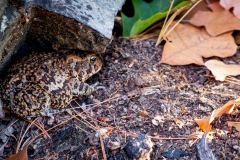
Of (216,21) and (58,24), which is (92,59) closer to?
(58,24)

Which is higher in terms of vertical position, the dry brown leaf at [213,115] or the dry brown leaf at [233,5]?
the dry brown leaf at [233,5]

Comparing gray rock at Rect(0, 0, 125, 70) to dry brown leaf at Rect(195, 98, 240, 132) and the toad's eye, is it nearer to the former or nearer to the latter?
the toad's eye

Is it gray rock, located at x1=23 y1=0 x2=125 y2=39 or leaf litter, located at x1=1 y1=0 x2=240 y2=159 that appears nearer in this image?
leaf litter, located at x1=1 y1=0 x2=240 y2=159

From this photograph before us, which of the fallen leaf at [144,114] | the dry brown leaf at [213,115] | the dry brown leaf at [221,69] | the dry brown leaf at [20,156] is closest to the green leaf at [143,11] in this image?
the dry brown leaf at [221,69]

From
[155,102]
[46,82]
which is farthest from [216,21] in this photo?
[46,82]

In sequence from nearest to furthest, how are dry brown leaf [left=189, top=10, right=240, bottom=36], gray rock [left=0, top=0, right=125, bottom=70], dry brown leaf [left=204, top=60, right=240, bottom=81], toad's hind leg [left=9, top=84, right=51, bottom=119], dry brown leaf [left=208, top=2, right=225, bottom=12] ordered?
gray rock [left=0, top=0, right=125, bottom=70]
toad's hind leg [left=9, top=84, right=51, bottom=119]
dry brown leaf [left=204, top=60, right=240, bottom=81]
dry brown leaf [left=189, top=10, right=240, bottom=36]
dry brown leaf [left=208, top=2, right=225, bottom=12]

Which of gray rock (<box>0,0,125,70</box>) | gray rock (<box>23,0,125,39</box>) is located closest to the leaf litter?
gray rock (<box>0,0,125,70</box>)

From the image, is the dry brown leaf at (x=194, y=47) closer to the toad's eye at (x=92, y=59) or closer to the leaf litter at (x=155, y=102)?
the leaf litter at (x=155, y=102)
